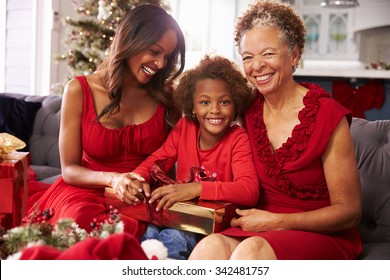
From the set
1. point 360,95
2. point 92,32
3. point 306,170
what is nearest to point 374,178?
→ point 306,170

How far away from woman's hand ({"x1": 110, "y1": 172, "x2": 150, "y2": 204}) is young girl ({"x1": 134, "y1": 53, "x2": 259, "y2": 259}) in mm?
16

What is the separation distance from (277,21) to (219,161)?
51cm

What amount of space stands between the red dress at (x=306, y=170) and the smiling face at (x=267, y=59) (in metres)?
0.11

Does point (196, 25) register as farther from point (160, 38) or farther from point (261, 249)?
point (261, 249)

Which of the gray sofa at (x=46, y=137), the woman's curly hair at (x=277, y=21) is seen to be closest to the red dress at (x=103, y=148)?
the woman's curly hair at (x=277, y=21)

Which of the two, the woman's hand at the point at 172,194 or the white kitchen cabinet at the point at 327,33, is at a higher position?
the white kitchen cabinet at the point at 327,33

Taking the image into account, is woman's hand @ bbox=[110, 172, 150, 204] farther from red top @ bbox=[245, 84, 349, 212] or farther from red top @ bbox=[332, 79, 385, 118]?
red top @ bbox=[332, 79, 385, 118]

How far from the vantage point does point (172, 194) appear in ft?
5.31

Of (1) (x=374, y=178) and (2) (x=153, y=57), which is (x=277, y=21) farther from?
(1) (x=374, y=178)

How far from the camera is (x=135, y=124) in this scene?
2057 mm

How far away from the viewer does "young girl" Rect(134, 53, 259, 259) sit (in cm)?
166

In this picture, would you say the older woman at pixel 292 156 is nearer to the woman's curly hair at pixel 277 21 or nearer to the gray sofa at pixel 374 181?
the woman's curly hair at pixel 277 21

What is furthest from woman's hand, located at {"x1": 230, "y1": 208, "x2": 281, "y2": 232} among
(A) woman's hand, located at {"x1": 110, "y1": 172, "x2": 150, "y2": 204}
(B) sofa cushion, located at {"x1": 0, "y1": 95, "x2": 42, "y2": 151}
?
(B) sofa cushion, located at {"x1": 0, "y1": 95, "x2": 42, "y2": 151}

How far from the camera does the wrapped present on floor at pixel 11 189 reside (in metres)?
1.66
